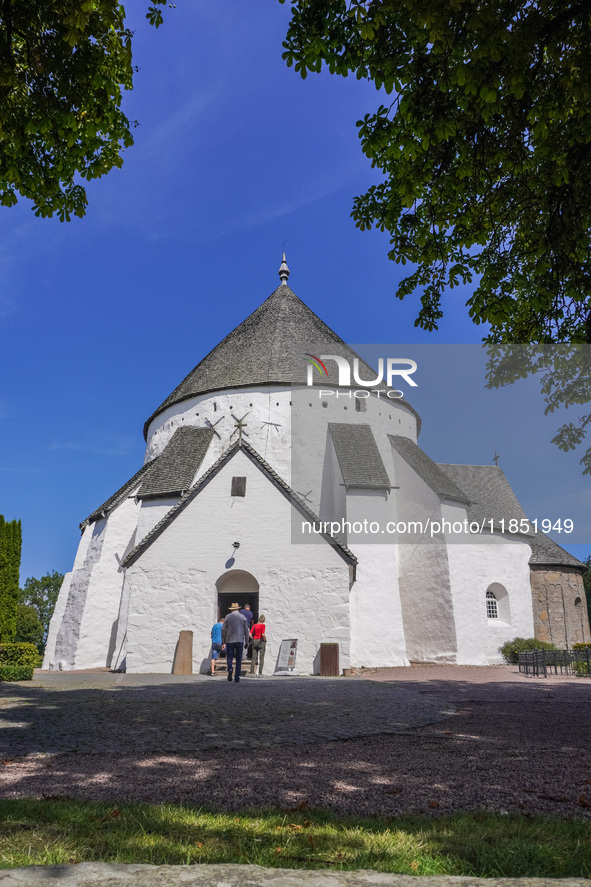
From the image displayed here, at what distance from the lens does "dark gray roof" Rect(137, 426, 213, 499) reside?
22.1 meters

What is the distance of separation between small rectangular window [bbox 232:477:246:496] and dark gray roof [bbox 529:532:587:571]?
17690 mm

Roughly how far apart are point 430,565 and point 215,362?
12671 millimetres

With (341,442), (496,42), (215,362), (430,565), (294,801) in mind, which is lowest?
(294,801)

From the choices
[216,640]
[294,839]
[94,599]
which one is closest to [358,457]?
[216,640]

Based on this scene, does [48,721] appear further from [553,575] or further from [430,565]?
[553,575]

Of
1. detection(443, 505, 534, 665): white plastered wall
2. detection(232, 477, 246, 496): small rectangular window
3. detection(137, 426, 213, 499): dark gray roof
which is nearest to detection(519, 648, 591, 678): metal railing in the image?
detection(443, 505, 534, 665): white plastered wall

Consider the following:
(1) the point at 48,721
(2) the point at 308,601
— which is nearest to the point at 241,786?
(1) the point at 48,721

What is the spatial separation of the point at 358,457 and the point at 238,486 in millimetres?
6242

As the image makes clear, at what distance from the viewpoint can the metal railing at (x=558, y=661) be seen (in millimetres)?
18625

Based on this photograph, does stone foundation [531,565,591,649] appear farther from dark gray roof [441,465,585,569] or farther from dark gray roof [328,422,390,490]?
dark gray roof [328,422,390,490]

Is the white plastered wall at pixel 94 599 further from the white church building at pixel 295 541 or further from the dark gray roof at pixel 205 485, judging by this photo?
the dark gray roof at pixel 205 485

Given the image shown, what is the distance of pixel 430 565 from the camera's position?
2397 centimetres

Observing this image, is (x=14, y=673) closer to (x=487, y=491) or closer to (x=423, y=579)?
(x=423, y=579)

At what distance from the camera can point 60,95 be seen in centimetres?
645
